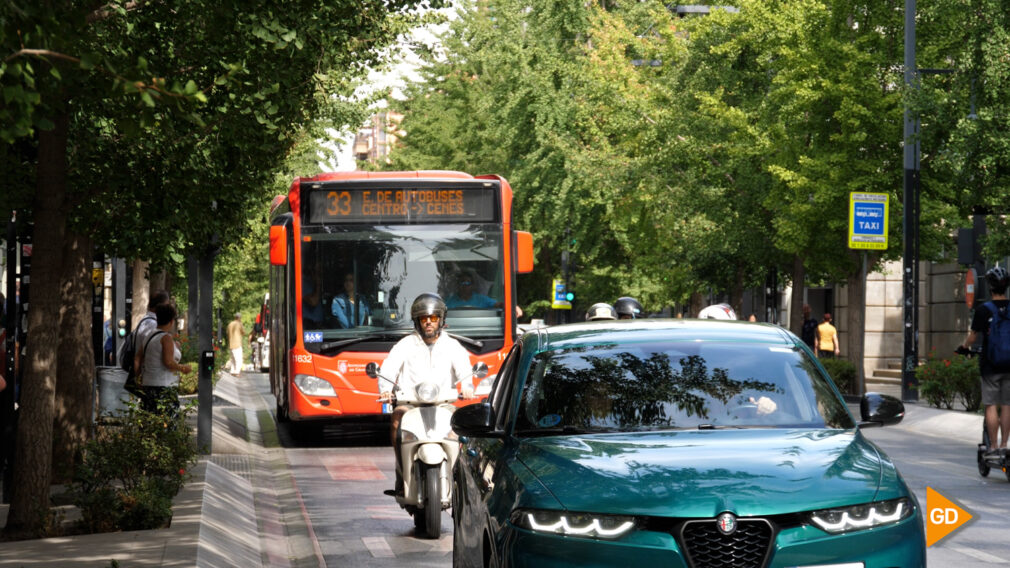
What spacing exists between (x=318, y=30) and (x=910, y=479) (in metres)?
7.34

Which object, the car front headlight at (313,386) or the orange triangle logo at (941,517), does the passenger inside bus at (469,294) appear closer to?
the car front headlight at (313,386)

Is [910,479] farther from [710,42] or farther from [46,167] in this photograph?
[710,42]

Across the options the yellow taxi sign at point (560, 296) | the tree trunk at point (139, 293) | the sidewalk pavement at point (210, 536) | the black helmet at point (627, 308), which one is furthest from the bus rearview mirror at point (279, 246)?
the yellow taxi sign at point (560, 296)

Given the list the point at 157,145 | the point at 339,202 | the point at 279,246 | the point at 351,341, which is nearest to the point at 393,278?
the point at 351,341

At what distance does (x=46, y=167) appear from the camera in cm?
1014

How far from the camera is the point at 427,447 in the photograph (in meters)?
10.7

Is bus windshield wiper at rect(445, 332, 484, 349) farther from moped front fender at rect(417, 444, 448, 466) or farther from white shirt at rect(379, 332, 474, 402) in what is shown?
moped front fender at rect(417, 444, 448, 466)

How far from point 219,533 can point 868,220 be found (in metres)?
18.4

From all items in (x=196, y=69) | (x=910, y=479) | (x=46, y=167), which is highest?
(x=196, y=69)

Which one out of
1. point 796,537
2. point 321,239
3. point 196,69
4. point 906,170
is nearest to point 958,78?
point 906,170

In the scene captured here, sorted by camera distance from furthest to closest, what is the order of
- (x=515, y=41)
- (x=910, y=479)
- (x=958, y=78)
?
(x=515, y=41) → (x=958, y=78) → (x=910, y=479)

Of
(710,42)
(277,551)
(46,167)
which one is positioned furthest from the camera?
(710,42)

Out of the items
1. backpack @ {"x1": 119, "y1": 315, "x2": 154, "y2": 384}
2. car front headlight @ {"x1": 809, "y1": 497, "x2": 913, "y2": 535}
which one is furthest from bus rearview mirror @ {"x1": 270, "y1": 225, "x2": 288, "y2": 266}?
car front headlight @ {"x1": 809, "y1": 497, "x2": 913, "y2": 535}

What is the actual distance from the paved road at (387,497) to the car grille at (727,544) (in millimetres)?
4655
